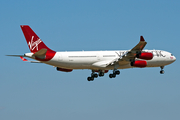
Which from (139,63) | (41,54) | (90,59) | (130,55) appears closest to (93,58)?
(90,59)

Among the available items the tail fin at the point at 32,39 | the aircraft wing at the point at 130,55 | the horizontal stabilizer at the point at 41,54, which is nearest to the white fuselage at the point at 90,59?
the aircraft wing at the point at 130,55

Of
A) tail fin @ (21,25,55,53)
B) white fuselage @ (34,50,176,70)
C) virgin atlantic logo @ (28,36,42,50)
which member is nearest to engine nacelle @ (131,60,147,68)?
white fuselage @ (34,50,176,70)

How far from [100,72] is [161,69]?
42.5ft

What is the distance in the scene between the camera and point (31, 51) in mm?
65625

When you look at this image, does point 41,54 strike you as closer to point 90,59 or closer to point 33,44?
point 33,44

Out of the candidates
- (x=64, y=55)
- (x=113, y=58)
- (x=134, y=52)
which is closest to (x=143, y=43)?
(x=134, y=52)

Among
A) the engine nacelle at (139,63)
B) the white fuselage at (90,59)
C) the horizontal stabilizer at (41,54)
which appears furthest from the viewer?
the engine nacelle at (139,63)

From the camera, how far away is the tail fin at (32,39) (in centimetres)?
6506

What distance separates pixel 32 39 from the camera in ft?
216

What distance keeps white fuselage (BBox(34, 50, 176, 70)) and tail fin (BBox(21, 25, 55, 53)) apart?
3146 millimetres

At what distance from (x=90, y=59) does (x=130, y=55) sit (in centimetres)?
727

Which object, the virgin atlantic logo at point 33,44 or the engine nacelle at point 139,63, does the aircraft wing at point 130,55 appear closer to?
the engine nacelle at point 139,63

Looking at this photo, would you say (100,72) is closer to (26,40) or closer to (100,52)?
(100,52)

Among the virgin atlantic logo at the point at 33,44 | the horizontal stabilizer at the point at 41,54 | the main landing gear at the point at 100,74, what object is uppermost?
the virgin atlantic logo at the point at 33,44
